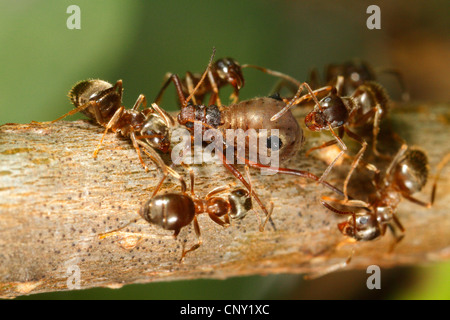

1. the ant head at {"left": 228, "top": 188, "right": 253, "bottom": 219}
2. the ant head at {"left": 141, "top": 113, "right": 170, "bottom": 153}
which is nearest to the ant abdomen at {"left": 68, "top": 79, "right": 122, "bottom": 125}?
the ant head at {"left": 141, "top": 113, "right": 170, "bottom": 153}

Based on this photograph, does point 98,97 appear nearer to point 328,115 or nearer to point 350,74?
point 328,115

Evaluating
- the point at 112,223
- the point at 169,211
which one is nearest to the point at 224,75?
the point at 169,211

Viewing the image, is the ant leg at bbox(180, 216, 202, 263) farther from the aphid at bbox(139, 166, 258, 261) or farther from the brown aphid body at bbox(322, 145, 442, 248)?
the brown aphid body at bbox(322, 145, 442, 248)

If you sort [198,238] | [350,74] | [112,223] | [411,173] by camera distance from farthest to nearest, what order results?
[350,74] < [411,173] < [198,238] < [112,223]

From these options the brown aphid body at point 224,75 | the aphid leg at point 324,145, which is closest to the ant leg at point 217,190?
the aphid leg at point 324,145

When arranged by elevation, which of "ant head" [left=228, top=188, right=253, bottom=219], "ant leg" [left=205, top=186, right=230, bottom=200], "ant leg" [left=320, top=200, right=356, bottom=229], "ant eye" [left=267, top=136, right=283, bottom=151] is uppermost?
"ant eye" [left=267, top=136, right=283, bottom=151]

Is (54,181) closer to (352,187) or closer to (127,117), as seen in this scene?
(127,117)

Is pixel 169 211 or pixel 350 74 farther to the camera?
pixel 350 74

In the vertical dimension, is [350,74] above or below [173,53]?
below
